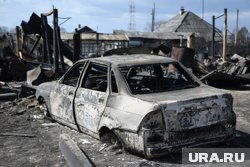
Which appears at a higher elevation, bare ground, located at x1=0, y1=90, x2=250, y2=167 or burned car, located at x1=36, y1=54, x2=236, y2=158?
burned car, located at x1=36, y1=54, x2=236, y2=158

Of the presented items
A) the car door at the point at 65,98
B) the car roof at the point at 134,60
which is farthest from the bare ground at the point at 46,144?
the car roof at the point at 134,60

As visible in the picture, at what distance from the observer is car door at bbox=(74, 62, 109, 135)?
6.62m

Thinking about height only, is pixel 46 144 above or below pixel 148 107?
below

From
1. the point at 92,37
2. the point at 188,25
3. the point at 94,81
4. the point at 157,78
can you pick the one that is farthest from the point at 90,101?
the point at 188,25

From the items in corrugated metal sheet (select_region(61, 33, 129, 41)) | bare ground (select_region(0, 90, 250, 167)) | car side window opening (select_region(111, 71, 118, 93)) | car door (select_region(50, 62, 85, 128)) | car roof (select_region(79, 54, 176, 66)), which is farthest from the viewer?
corrugated metal sheet (select_region(61, 33, 129, 41))

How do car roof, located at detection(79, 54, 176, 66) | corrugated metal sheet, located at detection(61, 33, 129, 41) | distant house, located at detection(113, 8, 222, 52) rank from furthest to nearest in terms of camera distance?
distant house, located at detection(113, 8, 222, 52), corrugated metal sheet, located at detection(61, 33, 129, 41), car roof, located at detection(79, 54, 176, 66)

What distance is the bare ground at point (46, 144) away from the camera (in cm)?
595

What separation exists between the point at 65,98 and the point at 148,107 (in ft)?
8.26

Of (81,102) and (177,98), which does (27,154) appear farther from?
(177,98)

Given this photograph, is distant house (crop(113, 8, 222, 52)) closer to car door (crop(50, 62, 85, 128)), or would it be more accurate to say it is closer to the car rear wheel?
car door (crop(50, 62, 85, 128))

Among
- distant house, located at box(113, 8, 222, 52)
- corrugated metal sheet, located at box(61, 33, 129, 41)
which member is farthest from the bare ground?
distant house, located at box(113, 8, 222, 52)

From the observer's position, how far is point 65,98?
25.3 ft

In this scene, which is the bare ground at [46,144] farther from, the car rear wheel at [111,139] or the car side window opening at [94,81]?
the car side window opening at [94,81]

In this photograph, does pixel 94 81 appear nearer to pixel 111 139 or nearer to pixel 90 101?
pixel 90 101
